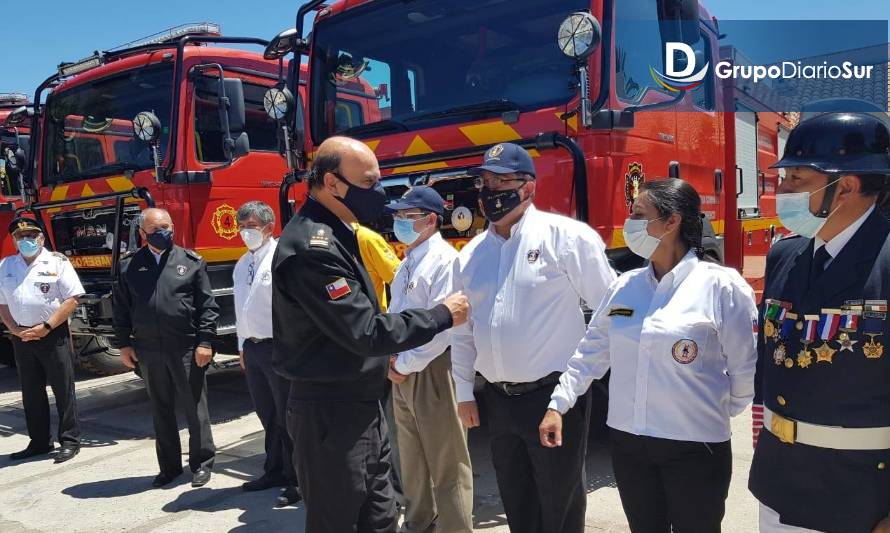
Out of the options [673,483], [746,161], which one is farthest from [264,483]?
[746,161]

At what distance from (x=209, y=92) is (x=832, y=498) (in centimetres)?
556

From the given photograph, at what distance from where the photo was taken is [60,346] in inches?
218

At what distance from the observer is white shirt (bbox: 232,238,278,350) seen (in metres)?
4.45

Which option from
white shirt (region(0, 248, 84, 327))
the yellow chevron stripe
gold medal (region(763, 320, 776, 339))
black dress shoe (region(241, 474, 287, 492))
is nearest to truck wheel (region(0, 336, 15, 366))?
white shirt (region(0, 248, 84, 327))

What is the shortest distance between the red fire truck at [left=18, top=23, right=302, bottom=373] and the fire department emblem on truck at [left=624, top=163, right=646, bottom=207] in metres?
2.52

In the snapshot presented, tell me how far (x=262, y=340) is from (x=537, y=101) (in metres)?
2.19

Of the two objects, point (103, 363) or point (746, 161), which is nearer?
point (746, 161)

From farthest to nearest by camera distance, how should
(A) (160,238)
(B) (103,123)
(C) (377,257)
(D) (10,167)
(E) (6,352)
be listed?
1. (E) (6,352)
2. (D) (10,167)
3. (B) (103,123)
4. (A) (160,238)
5. (C) (377,257)

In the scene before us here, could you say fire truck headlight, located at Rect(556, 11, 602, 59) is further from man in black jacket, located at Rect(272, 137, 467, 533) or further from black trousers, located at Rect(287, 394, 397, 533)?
black trousers, located at Rect(287, 394, 397, 533)

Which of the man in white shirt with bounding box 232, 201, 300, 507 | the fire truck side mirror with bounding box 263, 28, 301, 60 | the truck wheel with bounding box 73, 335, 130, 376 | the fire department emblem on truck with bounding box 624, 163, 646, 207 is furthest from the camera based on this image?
the truck wheel with bounding box 73, 335, 130, 376

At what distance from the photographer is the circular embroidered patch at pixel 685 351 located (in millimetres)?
2221

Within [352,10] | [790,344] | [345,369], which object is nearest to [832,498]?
[790,344]

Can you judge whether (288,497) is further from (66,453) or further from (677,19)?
(677,19)

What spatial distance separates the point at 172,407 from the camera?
4840 mm
